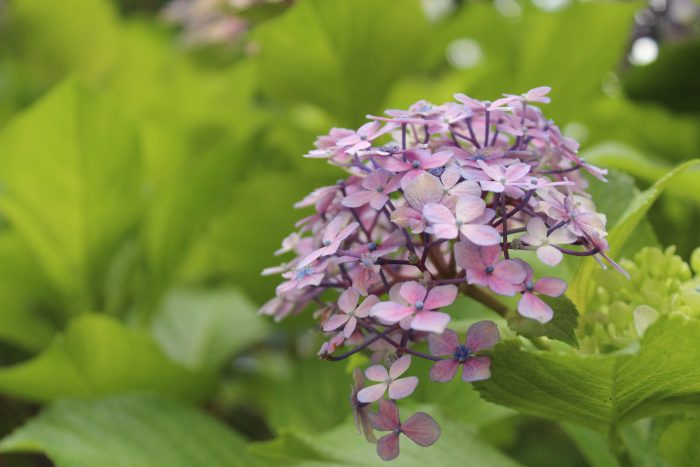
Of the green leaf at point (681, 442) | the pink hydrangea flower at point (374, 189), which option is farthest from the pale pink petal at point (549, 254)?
the green leaf at point (681, 442)

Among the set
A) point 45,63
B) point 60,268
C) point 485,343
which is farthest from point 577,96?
point 45,63

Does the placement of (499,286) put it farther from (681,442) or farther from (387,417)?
(681,442)

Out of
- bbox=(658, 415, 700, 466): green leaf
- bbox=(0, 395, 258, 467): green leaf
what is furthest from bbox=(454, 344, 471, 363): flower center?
bbox=(0, 395, 258, 467): green leaf

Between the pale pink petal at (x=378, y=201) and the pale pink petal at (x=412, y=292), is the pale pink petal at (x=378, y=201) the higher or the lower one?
the higher one

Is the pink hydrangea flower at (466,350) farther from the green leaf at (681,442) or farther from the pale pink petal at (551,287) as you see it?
the green leaf at (681,442)

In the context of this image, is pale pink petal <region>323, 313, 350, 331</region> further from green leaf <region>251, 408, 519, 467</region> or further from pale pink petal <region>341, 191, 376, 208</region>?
green leaf <region>251, 408, 519, 467</region>

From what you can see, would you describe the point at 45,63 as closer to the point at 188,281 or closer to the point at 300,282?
the point at 188,281
